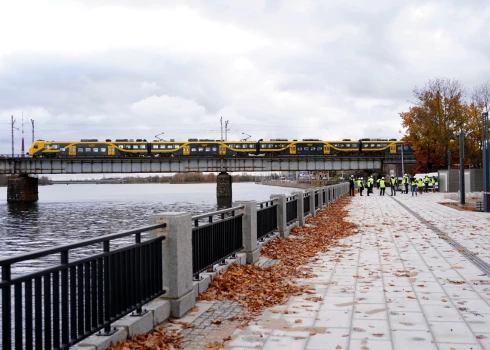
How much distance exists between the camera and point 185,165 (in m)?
73.4

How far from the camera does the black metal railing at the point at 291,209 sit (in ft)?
56.4

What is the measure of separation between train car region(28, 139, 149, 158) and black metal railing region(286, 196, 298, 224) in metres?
58.0

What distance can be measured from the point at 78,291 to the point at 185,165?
68819 mm

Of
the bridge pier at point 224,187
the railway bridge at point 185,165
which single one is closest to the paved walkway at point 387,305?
the railway bridge at point 185,165

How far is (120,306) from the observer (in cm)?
567

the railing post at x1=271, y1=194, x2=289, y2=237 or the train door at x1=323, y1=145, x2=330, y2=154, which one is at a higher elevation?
the train door at x1=323, y1=145, x2=330, y2=154

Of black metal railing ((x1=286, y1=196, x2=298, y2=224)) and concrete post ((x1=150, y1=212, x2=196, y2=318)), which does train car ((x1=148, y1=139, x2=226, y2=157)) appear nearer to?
black metal railing ((x1=286, y1=196, x2=298, y2=224))

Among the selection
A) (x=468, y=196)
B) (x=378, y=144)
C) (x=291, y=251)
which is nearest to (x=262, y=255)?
(x=291, y=251)

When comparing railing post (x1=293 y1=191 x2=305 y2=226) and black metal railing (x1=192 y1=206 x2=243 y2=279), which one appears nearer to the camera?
black metal railing (x1=192 y1=206 x2=243 y2=279)

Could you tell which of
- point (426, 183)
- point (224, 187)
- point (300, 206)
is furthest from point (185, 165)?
point (300, 206)

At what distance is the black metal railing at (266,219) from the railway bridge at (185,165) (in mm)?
58227

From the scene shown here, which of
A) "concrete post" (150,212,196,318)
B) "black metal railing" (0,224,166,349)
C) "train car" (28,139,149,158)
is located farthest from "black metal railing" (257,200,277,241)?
"train car" (28,139,149,158)

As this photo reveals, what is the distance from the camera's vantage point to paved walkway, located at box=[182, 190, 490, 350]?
5.81 metres

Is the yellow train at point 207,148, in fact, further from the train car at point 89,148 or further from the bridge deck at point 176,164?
the bridge deck at point 176,164
